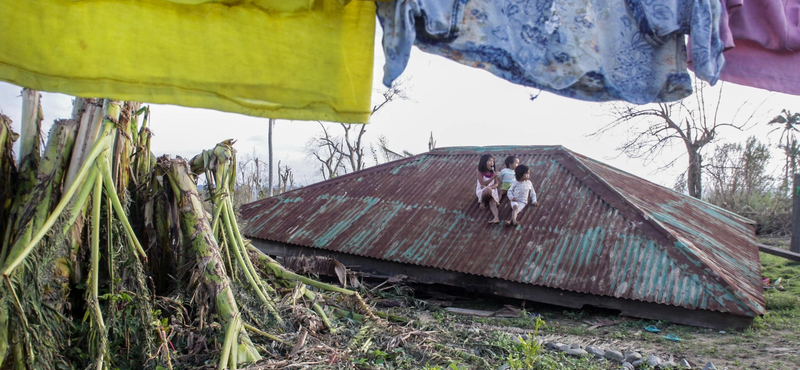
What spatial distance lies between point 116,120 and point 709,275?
8.49 m

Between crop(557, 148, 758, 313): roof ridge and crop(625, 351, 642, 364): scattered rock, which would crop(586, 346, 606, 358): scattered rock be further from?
crop(557, 148, 758, 313): roof ridge

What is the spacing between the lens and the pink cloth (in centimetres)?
304

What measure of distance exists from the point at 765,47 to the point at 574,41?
4.11ft

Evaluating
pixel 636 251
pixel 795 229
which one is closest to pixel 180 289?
pixel 636 251


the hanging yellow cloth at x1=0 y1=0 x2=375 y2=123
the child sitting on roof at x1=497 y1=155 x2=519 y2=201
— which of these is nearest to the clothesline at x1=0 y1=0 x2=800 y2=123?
the hanging yellow cloth at x1=0 y1=0 x2=375 y2=123

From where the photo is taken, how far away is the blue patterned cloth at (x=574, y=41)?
2.61 m

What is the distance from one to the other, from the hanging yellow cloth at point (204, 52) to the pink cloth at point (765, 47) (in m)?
2.15

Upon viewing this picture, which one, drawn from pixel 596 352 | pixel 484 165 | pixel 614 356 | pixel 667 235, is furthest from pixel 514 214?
pixel 614 356

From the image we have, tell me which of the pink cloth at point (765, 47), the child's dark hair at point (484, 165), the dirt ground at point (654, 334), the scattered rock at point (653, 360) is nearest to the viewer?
the pink cloth at point (765, 47)

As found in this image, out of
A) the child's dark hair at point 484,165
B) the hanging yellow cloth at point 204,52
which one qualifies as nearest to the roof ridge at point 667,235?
the child's dark hair at point 484,165

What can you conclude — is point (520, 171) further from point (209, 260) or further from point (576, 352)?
point (209, 260)

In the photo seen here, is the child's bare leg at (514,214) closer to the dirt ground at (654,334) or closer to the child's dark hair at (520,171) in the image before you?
the child's dark hair at (520,171)

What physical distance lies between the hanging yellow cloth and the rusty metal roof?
7.14m

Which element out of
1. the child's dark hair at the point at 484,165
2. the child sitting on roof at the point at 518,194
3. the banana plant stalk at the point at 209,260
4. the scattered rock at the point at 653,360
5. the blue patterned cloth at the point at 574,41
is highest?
the child's dark hair at the point at 484,165
